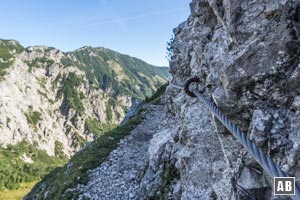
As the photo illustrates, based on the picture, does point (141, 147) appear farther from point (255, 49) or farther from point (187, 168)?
point (255, 49)

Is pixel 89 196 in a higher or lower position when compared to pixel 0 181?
higher

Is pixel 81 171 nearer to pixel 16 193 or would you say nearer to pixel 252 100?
pixel 252 100

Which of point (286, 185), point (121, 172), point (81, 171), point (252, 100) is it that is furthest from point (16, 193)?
point (286, 185)

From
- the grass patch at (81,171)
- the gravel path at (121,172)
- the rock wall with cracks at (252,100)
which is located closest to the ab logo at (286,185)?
the rock wall with cracks at (252,100)

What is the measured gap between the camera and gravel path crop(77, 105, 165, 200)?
64.5ft

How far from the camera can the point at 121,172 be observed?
2258 centimetres

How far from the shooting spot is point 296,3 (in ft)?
27.6

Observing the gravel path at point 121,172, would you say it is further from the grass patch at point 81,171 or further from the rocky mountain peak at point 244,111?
the rocky mountain peak at point 244,111

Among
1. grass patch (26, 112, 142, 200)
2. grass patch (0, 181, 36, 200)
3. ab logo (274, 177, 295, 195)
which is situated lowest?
grass patch (0, 181, 36, 200)

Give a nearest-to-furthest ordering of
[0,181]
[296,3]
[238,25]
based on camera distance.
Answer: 1. [296,3]
2. [238,25]
3. [0,181]

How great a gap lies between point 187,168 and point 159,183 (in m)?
3.32

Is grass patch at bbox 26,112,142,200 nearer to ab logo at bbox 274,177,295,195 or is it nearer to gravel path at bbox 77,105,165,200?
gravel path at bbox 77,105,165,200

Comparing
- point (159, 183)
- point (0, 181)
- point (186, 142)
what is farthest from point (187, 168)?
point (0, 181)

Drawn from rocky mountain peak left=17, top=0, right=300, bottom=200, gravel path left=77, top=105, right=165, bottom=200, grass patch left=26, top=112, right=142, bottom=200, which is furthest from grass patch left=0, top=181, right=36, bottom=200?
rocky mountain peak left=17, top=0, right=300, bottom=200
